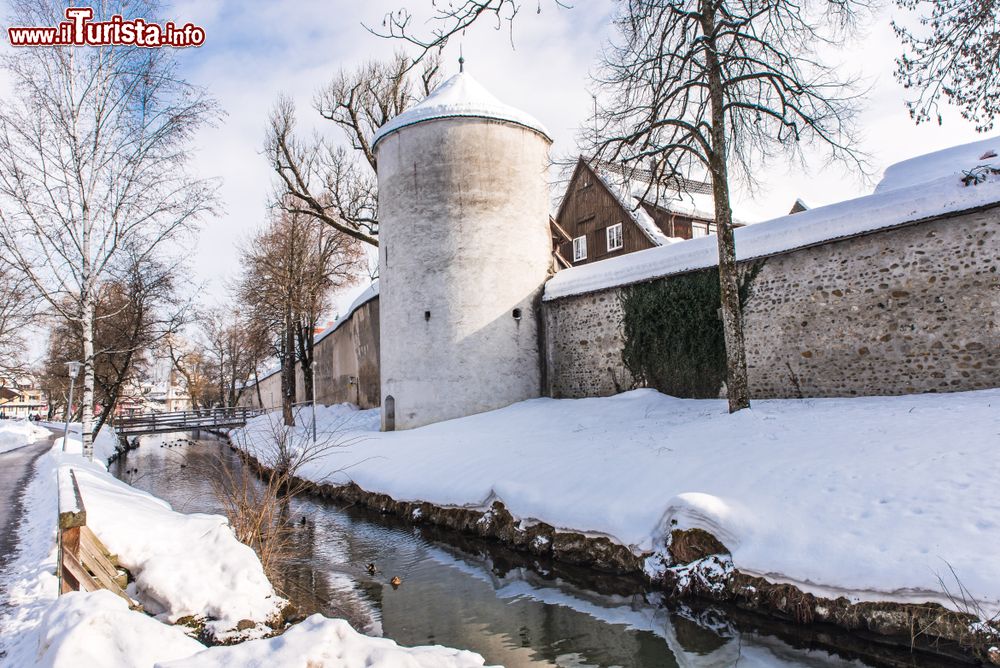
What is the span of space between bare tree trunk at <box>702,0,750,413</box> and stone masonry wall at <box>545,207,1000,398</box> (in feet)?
6.05

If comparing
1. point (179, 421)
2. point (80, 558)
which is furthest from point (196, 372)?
point (80, 558)

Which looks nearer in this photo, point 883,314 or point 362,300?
point 883,314

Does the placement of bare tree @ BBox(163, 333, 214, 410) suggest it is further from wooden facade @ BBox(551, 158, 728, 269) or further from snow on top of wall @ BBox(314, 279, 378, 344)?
wooden facade @ BBox(551, 158, 728, 269)

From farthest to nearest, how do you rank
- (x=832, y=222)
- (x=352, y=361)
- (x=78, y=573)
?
1. (x=352, y=361)
2. (x=832, y=222)
3. (x=78, y=573)

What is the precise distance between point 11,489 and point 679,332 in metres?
12.6

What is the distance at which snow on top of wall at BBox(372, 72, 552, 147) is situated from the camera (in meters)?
15.4

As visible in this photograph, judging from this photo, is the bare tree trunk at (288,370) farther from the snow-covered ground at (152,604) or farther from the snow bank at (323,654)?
the snow bank at (323,654)

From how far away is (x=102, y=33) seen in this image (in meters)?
11.2

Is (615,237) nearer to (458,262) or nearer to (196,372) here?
(458,262)

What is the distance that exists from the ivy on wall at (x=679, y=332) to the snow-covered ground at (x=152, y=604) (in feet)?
29.0

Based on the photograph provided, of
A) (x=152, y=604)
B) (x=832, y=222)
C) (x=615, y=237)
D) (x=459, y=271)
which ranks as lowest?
(x=152, y=604)

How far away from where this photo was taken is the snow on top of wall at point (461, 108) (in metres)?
15.4

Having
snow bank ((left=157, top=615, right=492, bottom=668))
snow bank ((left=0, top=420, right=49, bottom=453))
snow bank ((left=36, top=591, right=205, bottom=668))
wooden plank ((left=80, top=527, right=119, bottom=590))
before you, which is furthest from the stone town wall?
snow bank ((left=157, top=615, right=492, bottom=668))

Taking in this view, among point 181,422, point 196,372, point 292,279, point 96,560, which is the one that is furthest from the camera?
point 196,372
